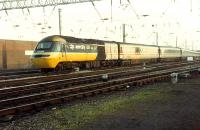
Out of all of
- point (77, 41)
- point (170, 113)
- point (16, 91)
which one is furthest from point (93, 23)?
point (170, 113)

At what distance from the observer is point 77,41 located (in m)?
35.6

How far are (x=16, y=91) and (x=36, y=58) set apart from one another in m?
13.5

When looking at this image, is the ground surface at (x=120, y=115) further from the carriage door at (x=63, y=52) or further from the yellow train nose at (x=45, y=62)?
the carriage door at (x=63, y=52)

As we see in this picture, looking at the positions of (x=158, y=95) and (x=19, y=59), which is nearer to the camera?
(x=158, y=95)

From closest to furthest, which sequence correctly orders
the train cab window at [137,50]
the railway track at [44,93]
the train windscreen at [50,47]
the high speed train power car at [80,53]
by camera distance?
the railway track at [44,93], the high speed train power car at [80,53], the train windscreen at [50,47], the train cab window at [137,50]

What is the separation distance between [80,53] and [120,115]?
23.4 m

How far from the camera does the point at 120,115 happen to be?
12578mm

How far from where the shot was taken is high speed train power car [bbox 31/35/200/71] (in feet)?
103

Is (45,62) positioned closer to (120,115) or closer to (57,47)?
(57,47)

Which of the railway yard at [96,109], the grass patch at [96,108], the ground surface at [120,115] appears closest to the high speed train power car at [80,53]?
the railway yard at [96,109]

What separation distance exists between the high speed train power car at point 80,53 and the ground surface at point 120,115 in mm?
14805

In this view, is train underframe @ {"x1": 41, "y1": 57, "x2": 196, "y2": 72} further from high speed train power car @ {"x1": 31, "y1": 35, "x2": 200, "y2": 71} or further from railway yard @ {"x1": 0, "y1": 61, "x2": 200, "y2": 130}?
railway yard @ {"x1": 0, "y1": 61, "x2": 200, "y2": 130}

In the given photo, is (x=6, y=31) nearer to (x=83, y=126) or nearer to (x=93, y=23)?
(x=93, y=23)

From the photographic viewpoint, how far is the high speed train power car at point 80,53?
3137cm
